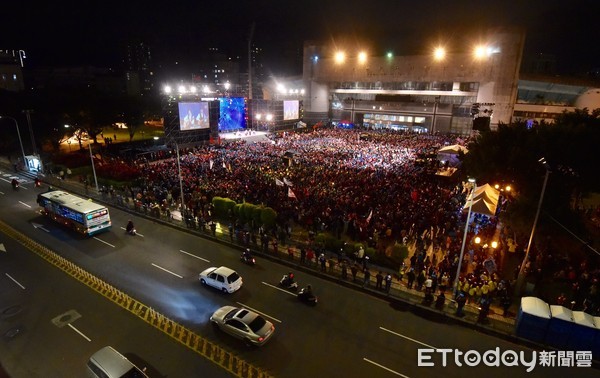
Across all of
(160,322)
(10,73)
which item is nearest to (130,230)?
(160,322)

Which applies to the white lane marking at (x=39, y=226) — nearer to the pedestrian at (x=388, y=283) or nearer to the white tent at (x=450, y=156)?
the pedestrian at (x=388, y=283)

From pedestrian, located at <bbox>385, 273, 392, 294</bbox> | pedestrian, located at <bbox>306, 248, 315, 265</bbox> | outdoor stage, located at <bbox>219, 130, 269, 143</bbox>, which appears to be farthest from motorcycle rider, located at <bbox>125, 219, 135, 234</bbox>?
outdoor stage, located at <bbox>219, 130, 269, 143</bbox>

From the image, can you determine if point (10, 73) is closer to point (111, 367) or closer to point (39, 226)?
point (39, 226)

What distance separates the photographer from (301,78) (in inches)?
3573

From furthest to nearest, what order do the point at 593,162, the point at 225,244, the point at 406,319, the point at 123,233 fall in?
the point at 123,233, the point at 225,244, the point at 593,162, the point at 406,319

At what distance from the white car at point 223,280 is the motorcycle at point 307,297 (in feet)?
10.1

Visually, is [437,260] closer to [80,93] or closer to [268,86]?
[80,93]

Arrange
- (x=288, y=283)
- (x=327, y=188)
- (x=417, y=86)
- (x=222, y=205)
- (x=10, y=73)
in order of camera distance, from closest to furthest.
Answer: (x=288, y=283) < (x=222, y=205) < (x=327, y=188) < (x=417, y=86) < (x=10, y=73)

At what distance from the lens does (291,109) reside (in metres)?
66.6

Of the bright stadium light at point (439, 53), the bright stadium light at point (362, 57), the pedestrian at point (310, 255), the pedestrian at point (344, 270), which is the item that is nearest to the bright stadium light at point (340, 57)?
the bright stadium light at point (362, 57)

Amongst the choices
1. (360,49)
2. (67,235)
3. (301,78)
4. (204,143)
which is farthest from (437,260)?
(301,78)

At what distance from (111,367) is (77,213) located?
47.7 feet

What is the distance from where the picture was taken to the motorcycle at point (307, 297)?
14711 millimetres

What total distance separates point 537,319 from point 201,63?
195348 millimetres
